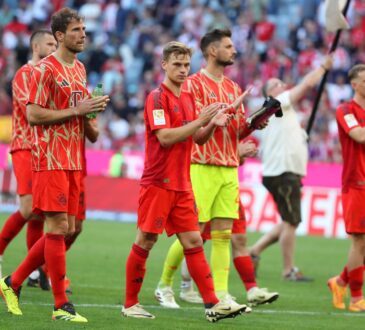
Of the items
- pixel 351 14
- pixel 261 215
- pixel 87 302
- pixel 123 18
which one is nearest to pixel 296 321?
pixel 87 302

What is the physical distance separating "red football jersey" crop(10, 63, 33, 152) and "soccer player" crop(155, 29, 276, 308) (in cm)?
167

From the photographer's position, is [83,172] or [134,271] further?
[83,172]

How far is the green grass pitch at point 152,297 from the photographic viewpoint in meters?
8.82

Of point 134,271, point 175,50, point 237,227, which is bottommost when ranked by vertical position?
point 134,271

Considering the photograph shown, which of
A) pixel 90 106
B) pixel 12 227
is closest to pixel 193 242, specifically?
pixel 90 106

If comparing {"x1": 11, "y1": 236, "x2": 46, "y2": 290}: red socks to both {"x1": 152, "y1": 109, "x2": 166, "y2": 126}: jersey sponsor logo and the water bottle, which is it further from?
{"x1": 152, "y1": 109, "x2": 166, "y2": 126}: jersey sponsor logo

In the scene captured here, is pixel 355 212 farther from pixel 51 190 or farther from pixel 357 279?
pixel 51 190

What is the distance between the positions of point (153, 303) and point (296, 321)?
1.59m

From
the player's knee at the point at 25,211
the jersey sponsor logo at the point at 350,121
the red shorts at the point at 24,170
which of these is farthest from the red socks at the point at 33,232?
the jersey sponsor logo at the point at 350,121

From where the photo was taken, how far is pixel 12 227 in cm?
1095

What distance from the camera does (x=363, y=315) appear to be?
10.2 metres

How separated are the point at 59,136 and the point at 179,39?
68.0 feet

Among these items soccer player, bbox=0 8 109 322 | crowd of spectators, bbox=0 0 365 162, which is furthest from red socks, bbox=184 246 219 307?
crowd of spectators, bbox=0 0 365 162

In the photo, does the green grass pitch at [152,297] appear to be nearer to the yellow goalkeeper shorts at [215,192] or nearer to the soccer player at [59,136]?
the soccer player at [59,136]
